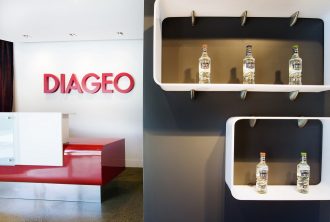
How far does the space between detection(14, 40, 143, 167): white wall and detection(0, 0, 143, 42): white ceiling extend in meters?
0.26

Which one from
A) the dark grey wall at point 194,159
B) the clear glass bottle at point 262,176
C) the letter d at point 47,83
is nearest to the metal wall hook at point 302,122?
the dark grey wall at point 194,159

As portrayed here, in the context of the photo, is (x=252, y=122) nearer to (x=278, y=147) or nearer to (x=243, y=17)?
(x=278, y=147)

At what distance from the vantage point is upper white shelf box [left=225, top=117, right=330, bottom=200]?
4.51 feet

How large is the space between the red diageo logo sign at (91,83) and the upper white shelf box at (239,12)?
348 centimetres

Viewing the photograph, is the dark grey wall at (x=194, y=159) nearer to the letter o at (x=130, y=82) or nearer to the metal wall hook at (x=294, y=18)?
the metal wall hook at (x=294, y=18)

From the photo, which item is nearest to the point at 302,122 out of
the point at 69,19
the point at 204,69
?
the point at 204,69

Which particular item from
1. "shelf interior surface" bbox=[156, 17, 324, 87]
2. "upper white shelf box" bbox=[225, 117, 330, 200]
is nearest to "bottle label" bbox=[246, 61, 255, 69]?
"shelf interior surface" bbox=[156, 17, 324, 87]

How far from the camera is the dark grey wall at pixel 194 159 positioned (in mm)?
1632

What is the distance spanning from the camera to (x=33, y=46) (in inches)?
207

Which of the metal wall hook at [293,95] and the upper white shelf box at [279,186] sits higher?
the metal wall hook at [293,95]

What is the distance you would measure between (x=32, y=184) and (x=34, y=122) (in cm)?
96

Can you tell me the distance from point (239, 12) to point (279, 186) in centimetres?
118

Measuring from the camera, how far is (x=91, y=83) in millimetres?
5062

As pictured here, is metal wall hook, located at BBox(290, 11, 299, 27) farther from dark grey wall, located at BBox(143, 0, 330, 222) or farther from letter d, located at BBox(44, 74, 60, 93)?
letter d, located at BBox(44, 74, 60, 93)
